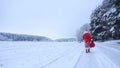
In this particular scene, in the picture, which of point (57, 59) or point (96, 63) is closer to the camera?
point (96, 63)

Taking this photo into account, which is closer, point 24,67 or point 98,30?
point 24,67

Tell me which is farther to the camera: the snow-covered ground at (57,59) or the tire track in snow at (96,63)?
the snow-covered ground at (57,59)

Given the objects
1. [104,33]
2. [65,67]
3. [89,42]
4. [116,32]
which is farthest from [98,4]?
[65,67]

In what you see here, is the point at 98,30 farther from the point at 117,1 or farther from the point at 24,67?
the point at 24,67

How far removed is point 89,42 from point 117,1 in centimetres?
1099

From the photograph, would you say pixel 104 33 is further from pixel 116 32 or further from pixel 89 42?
pixel 89 42

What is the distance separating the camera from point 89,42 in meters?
17.1

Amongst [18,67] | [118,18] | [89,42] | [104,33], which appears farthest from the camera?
[104,33]

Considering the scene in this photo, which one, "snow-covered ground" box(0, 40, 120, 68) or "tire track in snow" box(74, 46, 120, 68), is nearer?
"tire track in snow" box(74, 46, 120, 68)

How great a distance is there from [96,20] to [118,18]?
28668mm

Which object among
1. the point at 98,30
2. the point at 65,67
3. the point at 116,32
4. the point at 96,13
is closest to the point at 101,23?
the point at 98,30

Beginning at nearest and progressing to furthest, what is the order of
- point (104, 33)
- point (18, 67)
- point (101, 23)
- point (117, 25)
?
point (18, 67) → point (117, 25) → point (104, 33) → point (101, 23)

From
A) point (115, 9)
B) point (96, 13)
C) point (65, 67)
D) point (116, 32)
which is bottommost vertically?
point (65, 67)

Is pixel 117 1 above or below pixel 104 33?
above
